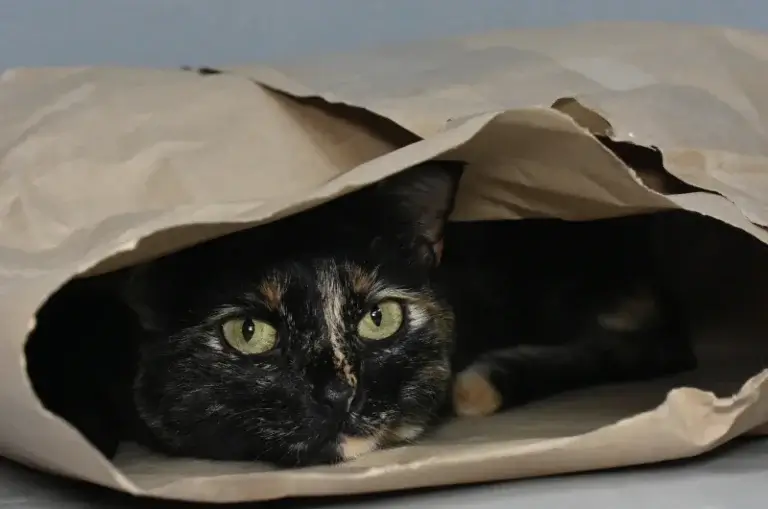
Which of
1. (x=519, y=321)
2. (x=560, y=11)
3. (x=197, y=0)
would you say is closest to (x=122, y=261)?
(x=519, y=321)

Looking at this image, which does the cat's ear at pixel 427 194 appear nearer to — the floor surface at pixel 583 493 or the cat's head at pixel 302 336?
the cat's head at pixel 302 336

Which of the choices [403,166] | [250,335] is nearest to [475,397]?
[250,335]

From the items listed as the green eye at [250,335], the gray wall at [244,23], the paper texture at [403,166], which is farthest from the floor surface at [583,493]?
the gray wall at [244,23]

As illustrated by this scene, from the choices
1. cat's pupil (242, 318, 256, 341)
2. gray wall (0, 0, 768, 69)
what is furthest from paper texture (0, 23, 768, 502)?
gray wall (0, 0, 768, 69)

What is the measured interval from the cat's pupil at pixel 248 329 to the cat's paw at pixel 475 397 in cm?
29

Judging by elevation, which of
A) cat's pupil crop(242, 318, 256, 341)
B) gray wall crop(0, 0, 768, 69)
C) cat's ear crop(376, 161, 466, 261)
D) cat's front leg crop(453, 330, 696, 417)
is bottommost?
cat's front leg crop(453, 330, 696, 417)

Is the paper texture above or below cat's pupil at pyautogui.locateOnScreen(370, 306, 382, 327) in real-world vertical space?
above

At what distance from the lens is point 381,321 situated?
3.27 feet

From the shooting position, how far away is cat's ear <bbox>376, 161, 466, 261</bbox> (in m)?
1.00

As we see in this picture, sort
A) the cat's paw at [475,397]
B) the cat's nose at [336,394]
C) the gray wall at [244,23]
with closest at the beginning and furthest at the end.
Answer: the cat's nose at [336,394] → the cat's paw at [475,397] → the gray wall at [244,23]

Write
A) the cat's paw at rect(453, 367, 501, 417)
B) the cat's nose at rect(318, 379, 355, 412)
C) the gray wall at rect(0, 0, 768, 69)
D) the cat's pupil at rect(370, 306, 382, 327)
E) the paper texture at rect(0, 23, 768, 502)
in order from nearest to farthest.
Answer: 1. the paper texture at rect(0, 23, 768, 502)
2. the cat's nose at rect(318, 379, 355, 412)
3. the cat's pupil at rect(370, 306, 382, 327)
4. the cat's paw at rect(453, 367, 501, 417)
5. the gray wall at rect(0, 0, 768, 69)

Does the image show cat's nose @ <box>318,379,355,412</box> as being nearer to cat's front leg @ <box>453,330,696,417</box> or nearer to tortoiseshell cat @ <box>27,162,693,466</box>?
tortoiseshell cat @ <box>27,162,693,466</box>

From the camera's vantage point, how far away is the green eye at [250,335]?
0.94 metres

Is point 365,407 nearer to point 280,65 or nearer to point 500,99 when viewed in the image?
point 500,99
